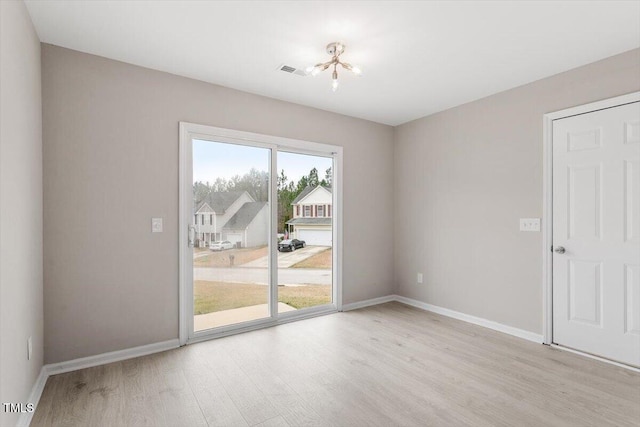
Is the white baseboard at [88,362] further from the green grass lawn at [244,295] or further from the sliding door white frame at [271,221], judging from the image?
the green grass lawn at [244,295]

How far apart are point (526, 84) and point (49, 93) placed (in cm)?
438

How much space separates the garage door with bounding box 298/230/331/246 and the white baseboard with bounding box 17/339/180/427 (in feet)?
5.97

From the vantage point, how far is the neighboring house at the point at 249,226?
3.53 metres

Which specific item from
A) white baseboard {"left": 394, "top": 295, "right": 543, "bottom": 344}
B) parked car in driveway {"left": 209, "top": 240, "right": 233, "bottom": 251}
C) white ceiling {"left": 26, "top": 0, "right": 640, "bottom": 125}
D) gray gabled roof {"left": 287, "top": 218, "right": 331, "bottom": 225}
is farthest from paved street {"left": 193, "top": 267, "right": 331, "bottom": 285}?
white ceiling {"left": 26, "top": 0, "right": 640, "bottom": 125}

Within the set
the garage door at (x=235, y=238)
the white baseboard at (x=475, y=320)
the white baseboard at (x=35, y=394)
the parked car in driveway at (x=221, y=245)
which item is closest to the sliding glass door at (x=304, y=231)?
the garage door at (x=235, y=238)

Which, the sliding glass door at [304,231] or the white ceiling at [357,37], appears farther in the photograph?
the sliding glass door at [304,231]

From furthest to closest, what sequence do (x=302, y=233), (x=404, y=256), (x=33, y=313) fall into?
(x=404, y=256) → (x=302, y=233) → (x=33, y=313)

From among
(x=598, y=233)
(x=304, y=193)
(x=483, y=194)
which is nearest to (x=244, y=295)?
(x=304, y=193)

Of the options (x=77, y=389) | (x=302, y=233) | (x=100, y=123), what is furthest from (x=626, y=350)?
(x=100, y=123)

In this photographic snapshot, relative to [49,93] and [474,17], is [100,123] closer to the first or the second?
[49,93]

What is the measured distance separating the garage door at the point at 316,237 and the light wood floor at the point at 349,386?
49.9 inches

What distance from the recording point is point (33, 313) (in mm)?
2230

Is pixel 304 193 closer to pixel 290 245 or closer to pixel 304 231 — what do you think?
pixel 304 231

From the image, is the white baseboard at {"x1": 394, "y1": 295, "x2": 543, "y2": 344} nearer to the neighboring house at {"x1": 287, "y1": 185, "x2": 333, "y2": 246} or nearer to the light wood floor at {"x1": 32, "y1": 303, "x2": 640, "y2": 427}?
the light wood floor at {"x1": 32, "y1": 303, "x2": 640, "y2": 427}
